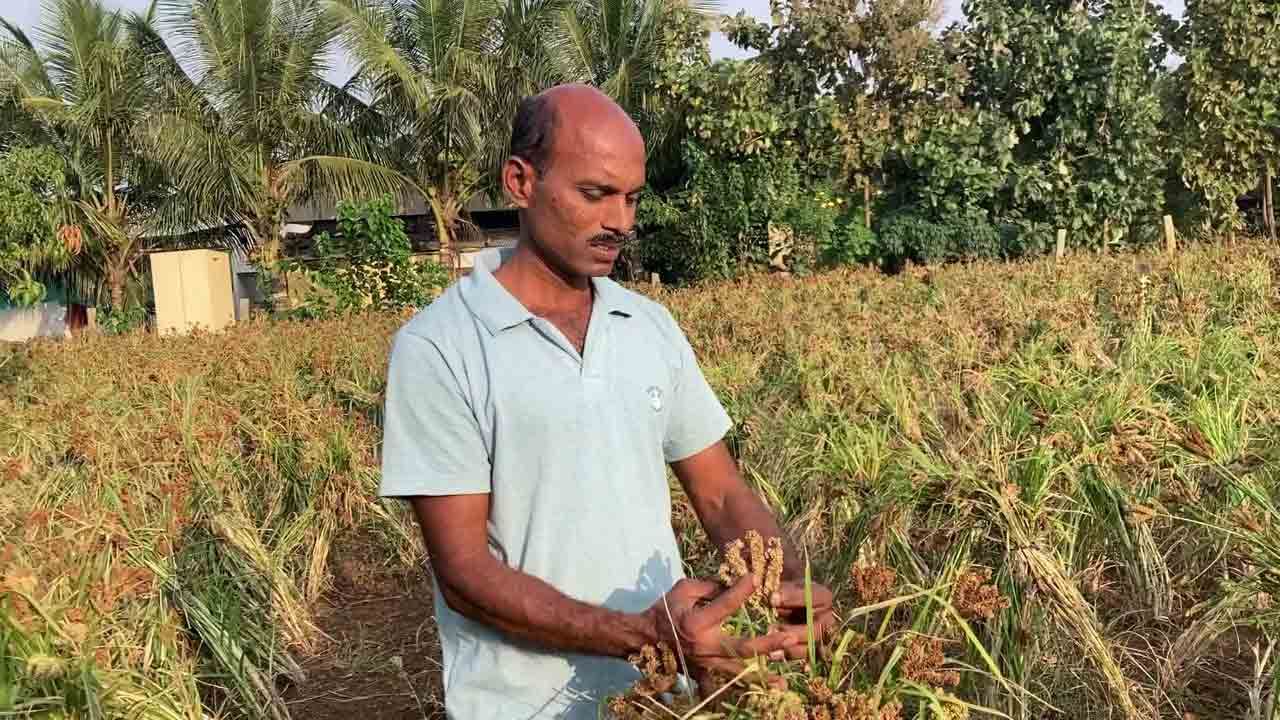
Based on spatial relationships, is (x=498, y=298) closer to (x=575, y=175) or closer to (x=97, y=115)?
(x=575, y=175)

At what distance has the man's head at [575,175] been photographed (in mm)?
1400

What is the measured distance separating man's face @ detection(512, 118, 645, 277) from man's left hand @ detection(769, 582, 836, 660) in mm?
503

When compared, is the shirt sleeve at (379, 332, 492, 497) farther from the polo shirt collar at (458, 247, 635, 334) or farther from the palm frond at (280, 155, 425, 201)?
the palm frond at (280, 155, 425, 201)

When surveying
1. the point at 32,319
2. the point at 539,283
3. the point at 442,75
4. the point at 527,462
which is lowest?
the point at 32,319

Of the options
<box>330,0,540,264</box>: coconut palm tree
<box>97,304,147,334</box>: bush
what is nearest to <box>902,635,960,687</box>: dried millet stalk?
<box>97,304,147,334</box>: bush

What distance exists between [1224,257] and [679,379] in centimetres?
748

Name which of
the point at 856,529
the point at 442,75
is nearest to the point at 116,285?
the point at 442,75

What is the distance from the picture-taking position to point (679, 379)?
1566 millimetres

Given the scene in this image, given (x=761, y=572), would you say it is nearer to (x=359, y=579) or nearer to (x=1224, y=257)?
(x=359, y=579)

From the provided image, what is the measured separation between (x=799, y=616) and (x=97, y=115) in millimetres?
19229

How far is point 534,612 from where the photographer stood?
1.25 meters

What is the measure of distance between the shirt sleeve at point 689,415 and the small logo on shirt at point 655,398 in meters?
0.06

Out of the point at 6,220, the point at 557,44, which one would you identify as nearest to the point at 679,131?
the point at 557,44

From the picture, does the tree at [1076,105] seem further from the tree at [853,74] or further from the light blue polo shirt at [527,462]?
the light blue polo shirt at [527,462]
